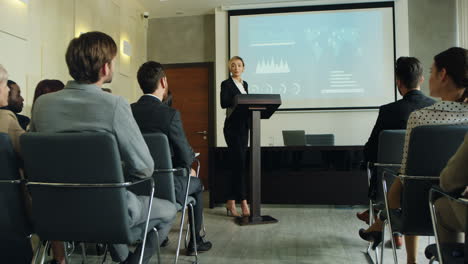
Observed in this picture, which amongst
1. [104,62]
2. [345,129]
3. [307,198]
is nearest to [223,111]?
[345,129]

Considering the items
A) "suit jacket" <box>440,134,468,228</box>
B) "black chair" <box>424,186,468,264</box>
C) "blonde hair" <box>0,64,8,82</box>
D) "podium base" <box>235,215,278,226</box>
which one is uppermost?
"blonde hair" <box>0,64,8,82</box>

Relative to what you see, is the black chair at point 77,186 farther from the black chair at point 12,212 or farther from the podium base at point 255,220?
the podium base at point 255,220

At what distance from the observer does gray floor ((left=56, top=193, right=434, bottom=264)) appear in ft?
7.89

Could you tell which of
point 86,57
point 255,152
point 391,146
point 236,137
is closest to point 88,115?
point 86,57

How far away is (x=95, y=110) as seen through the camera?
1.38m

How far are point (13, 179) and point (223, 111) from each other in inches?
188

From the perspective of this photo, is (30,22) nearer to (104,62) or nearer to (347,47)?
(104,62)

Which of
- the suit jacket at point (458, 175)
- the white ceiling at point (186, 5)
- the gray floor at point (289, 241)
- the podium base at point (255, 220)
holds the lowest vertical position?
the gray floor at point (289, 241)

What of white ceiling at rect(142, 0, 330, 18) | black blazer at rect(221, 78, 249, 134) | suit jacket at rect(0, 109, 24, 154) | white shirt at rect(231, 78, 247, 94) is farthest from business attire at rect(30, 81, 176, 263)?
white ceiling at rect(142, 0, 330, 18)

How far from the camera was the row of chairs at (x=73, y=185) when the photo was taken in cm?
131

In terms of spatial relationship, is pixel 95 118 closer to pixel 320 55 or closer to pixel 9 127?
pixel 9 127

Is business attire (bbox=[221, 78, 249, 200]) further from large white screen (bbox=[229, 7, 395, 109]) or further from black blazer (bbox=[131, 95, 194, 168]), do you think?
large white screen (bbox=[229, 7, 395, 109])

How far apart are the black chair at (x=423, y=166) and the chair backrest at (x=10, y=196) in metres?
1.63

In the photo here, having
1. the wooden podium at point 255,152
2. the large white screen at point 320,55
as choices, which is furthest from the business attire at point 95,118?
the large white screen at point 320,55
